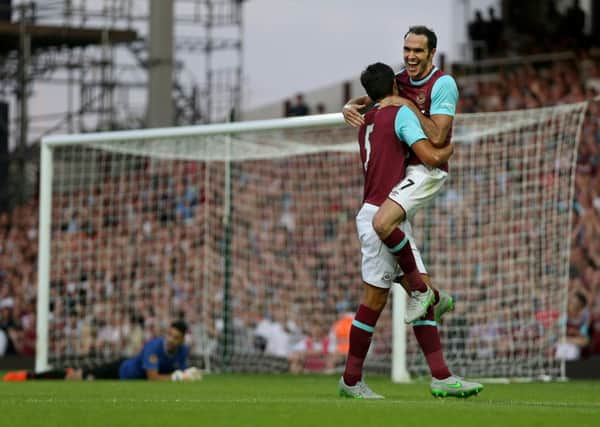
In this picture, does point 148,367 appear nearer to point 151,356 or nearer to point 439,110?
point 151,356

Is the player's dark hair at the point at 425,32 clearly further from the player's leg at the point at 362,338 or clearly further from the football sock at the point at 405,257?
the player's leg at the point at 362,338

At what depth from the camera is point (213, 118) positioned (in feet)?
97.2

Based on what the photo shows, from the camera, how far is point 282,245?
18.1 metres

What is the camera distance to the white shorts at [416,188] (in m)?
8.16

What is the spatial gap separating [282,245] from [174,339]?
3888mm

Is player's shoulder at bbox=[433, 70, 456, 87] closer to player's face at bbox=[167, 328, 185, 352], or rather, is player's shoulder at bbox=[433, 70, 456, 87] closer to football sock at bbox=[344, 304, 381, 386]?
football sock at bbox=[344, 304, 381, 386]

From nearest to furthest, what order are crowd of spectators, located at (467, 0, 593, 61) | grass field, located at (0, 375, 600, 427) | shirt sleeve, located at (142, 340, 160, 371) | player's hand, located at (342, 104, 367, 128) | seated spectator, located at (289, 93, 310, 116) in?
grass field, located at (0, 375, 600, 427) < player's hand, located at (342, 104, 367, 128) < shirt sleeve, located at (142, 340, 160, 371) < seated spectator, located at (289, 93, 310, 116) < crowd of spectators, located at (467, 0, 593, 61)

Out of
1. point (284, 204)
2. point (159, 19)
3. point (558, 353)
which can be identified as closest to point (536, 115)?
point (558, 353)

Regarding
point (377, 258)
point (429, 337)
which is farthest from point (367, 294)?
point (429, 337)

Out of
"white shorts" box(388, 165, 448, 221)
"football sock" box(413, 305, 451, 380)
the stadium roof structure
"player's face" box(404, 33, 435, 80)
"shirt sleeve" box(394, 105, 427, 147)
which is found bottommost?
"football sock" box(413, 305, 451, 380)

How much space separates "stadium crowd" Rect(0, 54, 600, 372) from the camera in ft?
56.3

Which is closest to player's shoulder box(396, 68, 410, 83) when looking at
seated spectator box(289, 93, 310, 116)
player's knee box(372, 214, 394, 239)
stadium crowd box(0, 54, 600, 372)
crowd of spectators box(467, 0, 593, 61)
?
player's knee box(372, 214, 394, 239)

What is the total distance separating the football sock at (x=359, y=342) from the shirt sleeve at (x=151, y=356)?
6481 millimetres

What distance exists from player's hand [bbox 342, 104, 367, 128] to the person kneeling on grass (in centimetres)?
615
